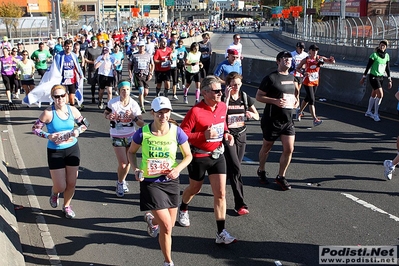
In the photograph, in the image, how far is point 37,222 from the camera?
6.88 metres

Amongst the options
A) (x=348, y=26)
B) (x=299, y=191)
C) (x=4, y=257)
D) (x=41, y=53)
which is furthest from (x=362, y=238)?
(x=348, y=26)

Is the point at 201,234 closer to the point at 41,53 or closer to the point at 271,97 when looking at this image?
the point at 271,97

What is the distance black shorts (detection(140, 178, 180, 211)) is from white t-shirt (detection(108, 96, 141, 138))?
2.36 meters

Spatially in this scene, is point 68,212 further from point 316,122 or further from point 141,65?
point 141,65

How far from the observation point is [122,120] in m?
7.41

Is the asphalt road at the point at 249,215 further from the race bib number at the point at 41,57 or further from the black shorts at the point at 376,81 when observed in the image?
the race bib number at the point at 41,57

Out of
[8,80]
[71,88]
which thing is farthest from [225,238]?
[8,80]

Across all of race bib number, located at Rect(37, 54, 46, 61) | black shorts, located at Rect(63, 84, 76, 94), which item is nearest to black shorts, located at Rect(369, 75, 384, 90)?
black shorts, located at Rect(63, 84, 76, 94)

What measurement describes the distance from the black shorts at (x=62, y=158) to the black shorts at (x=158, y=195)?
193 cm

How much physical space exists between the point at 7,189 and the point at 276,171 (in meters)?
4.48

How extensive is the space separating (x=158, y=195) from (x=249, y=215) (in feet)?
7.13

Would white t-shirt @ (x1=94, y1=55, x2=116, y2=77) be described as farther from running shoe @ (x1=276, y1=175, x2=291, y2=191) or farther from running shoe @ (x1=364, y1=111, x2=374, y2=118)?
running shoe @ (x1=276, y1=175, x2=291, y2=191)

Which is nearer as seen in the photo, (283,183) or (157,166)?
(157,166)

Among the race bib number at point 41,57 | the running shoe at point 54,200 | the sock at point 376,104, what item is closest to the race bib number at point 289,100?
the running shoe at point 54,200
